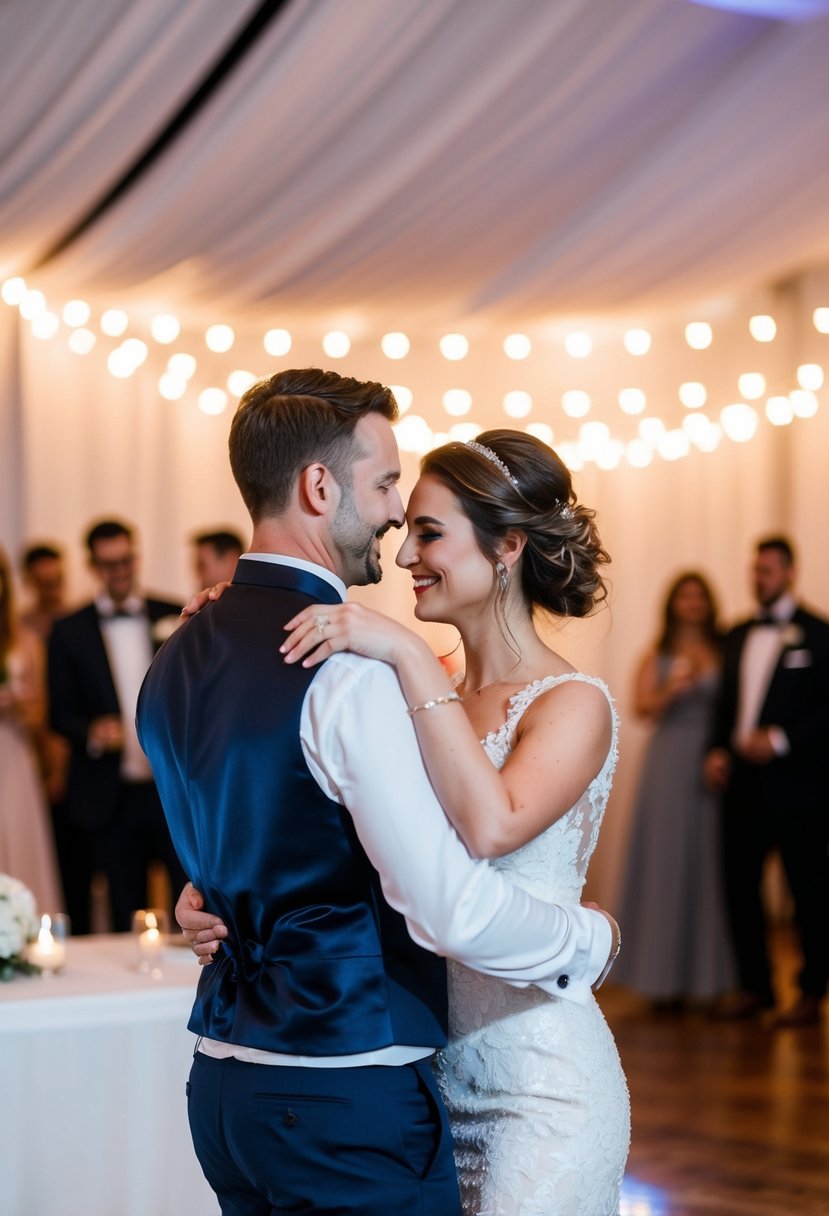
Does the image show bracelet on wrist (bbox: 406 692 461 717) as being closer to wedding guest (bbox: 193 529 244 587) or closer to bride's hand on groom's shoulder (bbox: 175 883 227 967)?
bride's hand on groom's shoulder (bbox: 175 883 227 967)

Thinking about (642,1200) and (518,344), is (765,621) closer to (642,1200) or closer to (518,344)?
(518,344)

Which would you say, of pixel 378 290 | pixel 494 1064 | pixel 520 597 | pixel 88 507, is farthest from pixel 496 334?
pixel 494 1064

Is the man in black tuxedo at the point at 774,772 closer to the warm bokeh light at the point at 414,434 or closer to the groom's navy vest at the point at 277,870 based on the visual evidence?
the warm bokeh light at the point at 414,434

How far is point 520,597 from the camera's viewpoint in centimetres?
210

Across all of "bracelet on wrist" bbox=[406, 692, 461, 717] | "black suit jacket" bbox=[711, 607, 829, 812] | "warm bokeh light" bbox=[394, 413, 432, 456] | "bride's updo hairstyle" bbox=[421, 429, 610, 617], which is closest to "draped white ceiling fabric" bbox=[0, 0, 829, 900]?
"warm bokeh light" bbox=[394, 413, 432, 456]

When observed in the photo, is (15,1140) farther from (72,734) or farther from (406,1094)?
(72,734)

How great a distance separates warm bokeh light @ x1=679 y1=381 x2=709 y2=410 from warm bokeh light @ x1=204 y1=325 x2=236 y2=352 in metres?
2.08

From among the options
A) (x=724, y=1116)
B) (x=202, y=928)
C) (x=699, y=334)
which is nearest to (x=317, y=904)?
(x=202, y=928)

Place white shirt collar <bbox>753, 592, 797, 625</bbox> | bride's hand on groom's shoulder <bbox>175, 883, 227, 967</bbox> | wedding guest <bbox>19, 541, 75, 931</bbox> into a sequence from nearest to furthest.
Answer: bride's hand on groom's shoulder <bbox>175, 883, 227, 967</bbox>, white shirt collar <bbox>753, 592, 797, 625</bbox>, wedding guest <bbox>19, 541, 75, 931</bbox>

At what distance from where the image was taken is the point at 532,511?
202 cm

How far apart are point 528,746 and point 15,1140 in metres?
1.26

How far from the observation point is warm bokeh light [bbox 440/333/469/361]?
276 inches

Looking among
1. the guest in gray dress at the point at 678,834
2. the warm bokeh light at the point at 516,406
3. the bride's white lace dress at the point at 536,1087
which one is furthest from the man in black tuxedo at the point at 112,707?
the bride's white lace dress at the point at 536,1087

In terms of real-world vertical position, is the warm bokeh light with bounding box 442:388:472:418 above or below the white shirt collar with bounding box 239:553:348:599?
above
